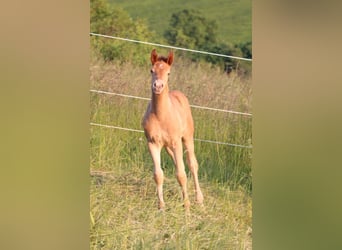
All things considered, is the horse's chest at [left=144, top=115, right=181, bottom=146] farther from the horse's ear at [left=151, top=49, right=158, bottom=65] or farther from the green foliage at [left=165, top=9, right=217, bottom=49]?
the green foliage at [left=165, top=9, right=217, bottom=49]

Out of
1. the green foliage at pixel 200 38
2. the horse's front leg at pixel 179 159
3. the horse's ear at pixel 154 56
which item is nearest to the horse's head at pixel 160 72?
the horse's ear at pixel 154 56

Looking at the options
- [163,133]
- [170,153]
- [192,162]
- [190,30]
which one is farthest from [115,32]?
[192,162]

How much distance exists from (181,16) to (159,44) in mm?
255

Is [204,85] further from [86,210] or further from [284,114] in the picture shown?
[86,210]

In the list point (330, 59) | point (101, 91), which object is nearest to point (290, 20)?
point (330, 59)

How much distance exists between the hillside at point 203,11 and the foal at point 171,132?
0.47 m

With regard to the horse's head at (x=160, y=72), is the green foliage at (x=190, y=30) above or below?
above

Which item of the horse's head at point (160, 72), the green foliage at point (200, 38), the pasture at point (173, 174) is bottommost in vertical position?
the pasture at point (173, 174)

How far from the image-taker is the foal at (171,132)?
6.10 metres

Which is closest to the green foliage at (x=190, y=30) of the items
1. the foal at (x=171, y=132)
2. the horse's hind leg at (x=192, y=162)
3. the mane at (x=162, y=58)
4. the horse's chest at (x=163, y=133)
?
the mane at (x=162, y=58)

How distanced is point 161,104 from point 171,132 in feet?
0.73

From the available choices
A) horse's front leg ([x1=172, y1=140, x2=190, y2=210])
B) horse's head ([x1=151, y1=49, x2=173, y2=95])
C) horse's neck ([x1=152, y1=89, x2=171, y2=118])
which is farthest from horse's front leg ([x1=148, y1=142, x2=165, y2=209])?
horse's head ([x1=151, y1=49, x2=173, y2=95])

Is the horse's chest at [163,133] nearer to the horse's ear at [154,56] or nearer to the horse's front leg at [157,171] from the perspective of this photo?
the horse's front leg at [157,171]

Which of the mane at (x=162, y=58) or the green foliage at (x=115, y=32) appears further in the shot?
the mane at (x=162, y=58)
